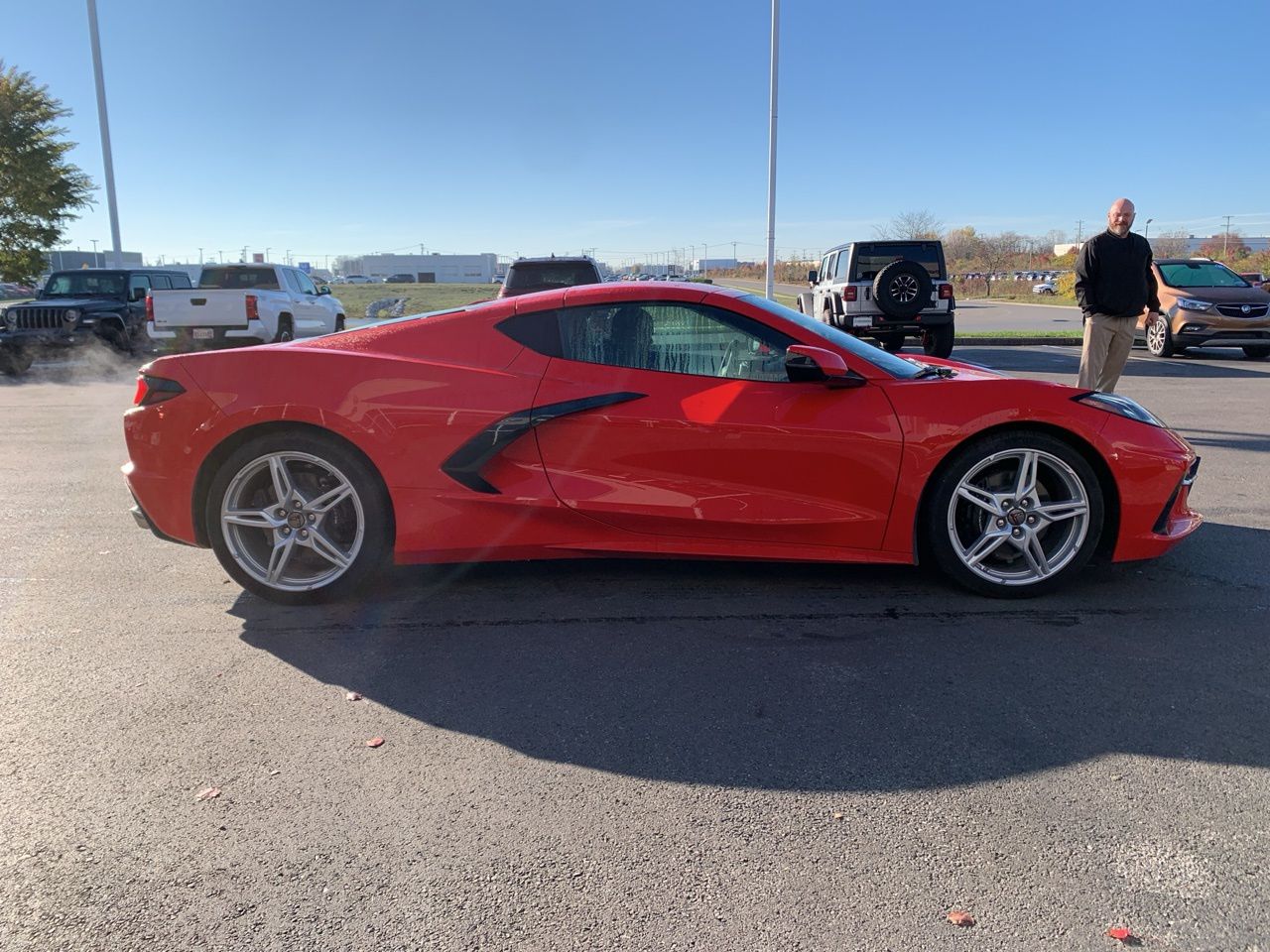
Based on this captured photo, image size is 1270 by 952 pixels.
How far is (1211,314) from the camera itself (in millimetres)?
14836

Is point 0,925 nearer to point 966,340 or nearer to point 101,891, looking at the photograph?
point 101,891

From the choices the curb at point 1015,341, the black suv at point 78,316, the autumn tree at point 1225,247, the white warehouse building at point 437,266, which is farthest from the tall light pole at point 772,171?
the white warehouse building at point 437,266

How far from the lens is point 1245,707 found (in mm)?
2982

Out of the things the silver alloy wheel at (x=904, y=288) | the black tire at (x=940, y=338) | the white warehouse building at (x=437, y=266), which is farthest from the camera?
the white warehouse building at (x=437, y=266)

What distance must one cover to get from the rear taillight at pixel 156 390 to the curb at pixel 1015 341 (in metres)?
16.4

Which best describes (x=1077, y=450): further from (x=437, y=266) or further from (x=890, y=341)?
(x=437, y=266)

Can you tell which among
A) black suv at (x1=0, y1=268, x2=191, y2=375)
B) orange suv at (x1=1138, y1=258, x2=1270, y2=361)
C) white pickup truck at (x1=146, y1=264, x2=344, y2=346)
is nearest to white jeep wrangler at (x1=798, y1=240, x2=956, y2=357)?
orange suv at (x1=1138, y1=258, x2=1270, y2=361)

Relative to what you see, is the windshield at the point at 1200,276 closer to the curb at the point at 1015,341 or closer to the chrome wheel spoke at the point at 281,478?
the curb at the point at 1015,341

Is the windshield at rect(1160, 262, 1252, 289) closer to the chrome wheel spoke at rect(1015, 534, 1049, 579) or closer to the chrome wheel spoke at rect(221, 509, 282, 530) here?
the chrome wheel spoke at rect(1015, 534, 1049, 579)

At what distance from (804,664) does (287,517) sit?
7.68 ft

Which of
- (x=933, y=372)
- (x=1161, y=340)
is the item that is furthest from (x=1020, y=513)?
(x=1161, y=340)

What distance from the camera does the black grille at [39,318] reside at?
15.1 meters

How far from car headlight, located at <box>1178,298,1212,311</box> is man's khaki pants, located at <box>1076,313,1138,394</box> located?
31.5 ft

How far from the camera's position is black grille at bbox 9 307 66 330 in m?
15.1
